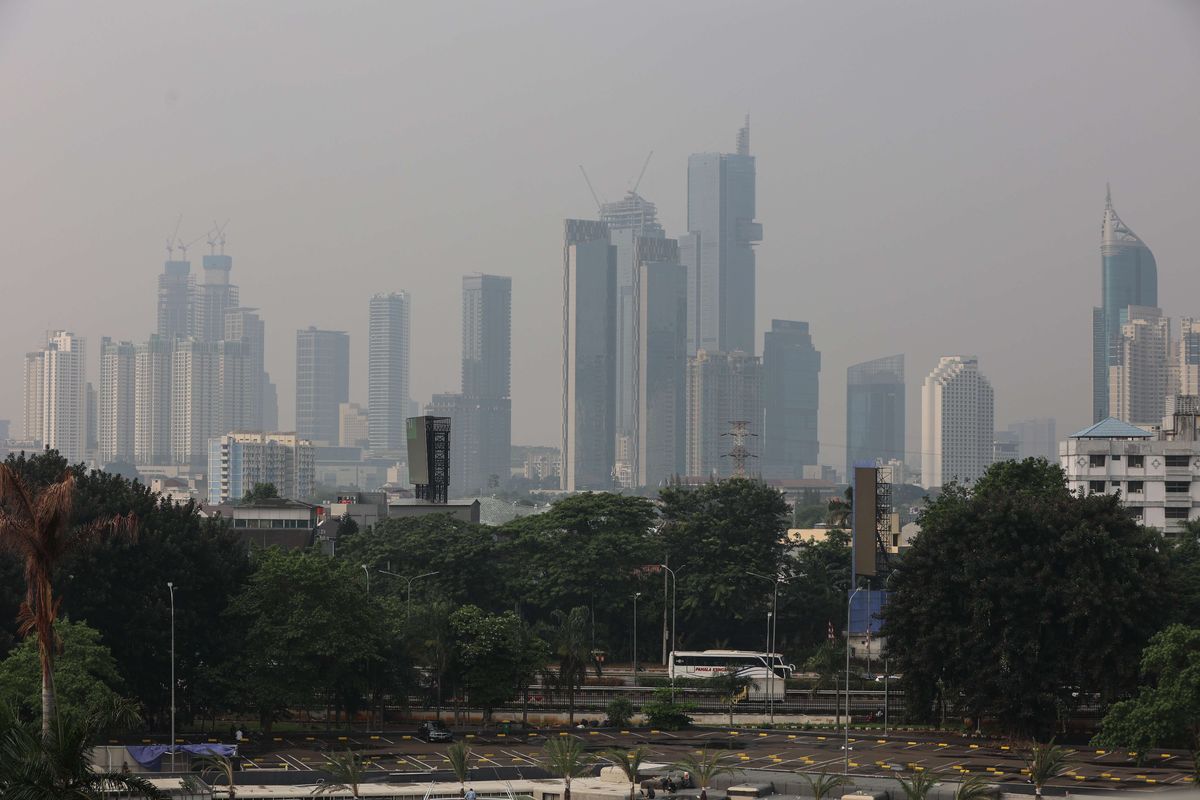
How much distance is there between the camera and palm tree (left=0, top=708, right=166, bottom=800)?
19.5 m

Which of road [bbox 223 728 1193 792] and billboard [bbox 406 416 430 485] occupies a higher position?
billboard [bbox 406 416 430 485]

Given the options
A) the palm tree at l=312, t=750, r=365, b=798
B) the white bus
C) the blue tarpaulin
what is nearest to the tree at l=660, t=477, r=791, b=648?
the white bus

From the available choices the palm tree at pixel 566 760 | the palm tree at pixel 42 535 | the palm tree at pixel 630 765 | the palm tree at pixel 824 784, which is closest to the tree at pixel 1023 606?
the palm tree at pixel 824 784

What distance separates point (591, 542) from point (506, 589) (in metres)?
4.23

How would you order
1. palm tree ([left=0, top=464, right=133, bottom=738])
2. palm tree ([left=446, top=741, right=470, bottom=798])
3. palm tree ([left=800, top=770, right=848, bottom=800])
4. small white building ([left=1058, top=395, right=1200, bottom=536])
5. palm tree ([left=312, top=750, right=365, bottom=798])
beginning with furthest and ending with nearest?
small white building ([left=1058, top=395, right=1200, bottom=536]) < palm tree ([left=446, top=741, right=470, bottom=798]) < palm tree ([left=312, top=750, right=365, bottom=798]) < palm tree ([left=800, top=770, right=848, bottom=800]) < palm tree ([left=0, top=464, right=133, bottom=738])

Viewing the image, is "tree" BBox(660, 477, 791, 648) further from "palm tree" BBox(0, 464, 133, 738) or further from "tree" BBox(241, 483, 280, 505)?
"palm tree" BBox(0, 464, 133, 738)

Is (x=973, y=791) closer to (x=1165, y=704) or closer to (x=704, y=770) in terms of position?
(x=704, y=770)

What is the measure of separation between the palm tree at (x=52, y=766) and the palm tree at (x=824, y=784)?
19826 mm

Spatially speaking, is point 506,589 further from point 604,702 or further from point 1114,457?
point 1114,457

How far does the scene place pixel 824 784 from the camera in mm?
39062

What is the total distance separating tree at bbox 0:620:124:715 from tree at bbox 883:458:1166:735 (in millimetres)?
23763

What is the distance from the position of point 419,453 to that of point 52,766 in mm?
67586

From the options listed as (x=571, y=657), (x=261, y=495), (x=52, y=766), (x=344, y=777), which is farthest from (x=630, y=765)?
(x=261, y=495)

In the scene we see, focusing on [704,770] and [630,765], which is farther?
[630,765]
